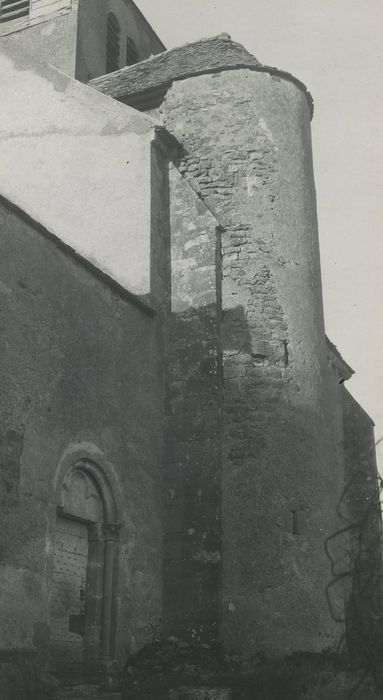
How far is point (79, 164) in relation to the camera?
513 inches

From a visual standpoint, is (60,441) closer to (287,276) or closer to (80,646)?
(80,646)

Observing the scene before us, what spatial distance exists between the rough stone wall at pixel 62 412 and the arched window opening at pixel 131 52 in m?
10.9


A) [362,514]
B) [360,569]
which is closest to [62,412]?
[362,514]

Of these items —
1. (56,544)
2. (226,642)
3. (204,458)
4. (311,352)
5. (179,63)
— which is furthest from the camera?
(179,63)

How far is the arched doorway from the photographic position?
9281mm

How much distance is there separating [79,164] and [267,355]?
166 inches

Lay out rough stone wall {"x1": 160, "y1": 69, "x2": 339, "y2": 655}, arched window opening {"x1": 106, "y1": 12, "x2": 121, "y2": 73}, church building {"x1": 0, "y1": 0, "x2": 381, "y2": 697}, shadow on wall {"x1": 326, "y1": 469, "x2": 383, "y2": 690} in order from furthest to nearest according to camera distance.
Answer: arched window opening {"x1": 106, "y1": 12, "x2": 121, "y2": 73}
shadow on wall {"x1": 326, "y1": 469, "x2": 383, "y2": 690}
rough stone wall {"x1": 160, "y1": 69, "x2": 339, "y2": 655}
church building {"x1": 0, "y1": 0, "x2": 381, "y2": 697}

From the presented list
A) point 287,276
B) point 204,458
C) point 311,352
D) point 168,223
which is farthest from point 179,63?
point 204,458

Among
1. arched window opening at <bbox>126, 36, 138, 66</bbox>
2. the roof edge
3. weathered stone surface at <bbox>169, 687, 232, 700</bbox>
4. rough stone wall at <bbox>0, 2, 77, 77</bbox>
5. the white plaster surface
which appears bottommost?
weathered stone surface at <bbox>169, 687, 232, 700</bbox>

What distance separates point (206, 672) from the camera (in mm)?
9727

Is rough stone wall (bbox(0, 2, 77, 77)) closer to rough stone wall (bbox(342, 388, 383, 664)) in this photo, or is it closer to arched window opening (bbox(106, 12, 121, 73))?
arched window opening (bbox(106, 12, 121, 73))

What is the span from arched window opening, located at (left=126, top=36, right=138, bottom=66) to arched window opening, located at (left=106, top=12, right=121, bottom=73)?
748 millimetres

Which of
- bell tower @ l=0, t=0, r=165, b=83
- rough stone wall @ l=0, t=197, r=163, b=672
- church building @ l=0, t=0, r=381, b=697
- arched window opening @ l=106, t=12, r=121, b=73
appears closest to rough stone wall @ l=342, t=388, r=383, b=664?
church building @ l=0, t=0, r=381, b=697

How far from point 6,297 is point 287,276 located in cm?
471
